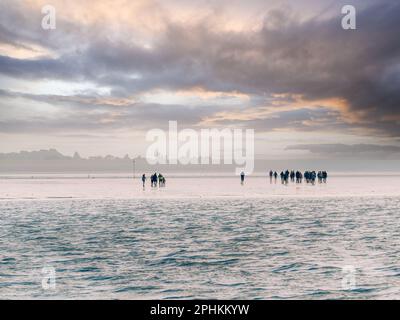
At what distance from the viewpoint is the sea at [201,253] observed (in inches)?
448

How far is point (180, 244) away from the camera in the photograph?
17688 millimetres

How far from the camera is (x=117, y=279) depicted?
12.4m

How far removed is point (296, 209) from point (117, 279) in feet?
61.4

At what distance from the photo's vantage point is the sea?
11383 millimetres

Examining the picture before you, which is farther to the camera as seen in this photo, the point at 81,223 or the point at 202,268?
the point at 81,223

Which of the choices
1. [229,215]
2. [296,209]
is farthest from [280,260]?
[296,209]

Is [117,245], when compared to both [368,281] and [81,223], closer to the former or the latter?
[81,223]

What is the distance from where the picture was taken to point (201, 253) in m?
15.9
